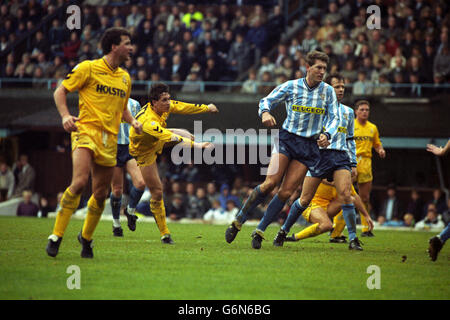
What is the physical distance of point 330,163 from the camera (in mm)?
11000

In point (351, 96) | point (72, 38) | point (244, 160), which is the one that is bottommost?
point (244, 160)

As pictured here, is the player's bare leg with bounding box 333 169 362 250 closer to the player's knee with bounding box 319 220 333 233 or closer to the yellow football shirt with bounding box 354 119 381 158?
the player's knee with bounding box 319 220 333 233

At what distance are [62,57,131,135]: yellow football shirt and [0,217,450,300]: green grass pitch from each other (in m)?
1.52

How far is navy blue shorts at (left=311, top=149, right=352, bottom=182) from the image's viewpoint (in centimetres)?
1096

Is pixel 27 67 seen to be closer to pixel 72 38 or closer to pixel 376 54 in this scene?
pixel 72 38

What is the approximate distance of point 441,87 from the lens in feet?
66.0

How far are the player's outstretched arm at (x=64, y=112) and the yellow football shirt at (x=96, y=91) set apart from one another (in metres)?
0.11

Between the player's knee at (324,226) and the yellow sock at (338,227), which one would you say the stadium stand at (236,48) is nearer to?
the yellow sock at (338,227)

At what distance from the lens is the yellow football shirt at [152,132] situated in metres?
10.7

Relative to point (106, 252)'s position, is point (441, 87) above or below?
above

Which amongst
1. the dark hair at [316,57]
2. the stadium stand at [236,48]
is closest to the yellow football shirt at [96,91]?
the dark hair at [316,57]

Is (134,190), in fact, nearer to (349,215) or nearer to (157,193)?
(157,193)

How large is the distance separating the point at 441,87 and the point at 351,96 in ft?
7.45
